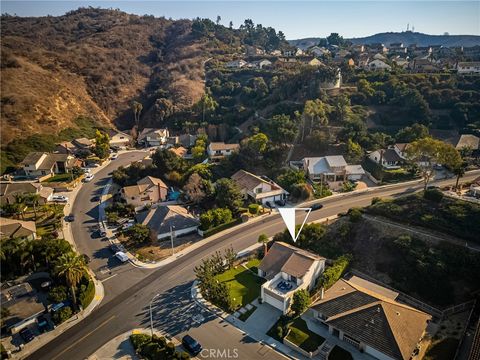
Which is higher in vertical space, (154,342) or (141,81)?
(141,81)

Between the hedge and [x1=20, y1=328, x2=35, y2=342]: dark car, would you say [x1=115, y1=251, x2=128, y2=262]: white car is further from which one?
[x1=20, y1=328, x2=35, y2=342]: dark car

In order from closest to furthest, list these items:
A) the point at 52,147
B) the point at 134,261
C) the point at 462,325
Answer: the point at 462,325
the point at 134,261
the point at 52,147

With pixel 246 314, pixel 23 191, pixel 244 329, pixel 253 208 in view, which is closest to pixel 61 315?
pixel 244 329

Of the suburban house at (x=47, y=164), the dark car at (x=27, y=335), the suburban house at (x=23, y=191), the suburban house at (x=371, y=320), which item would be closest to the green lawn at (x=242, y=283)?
the suburban house at (x=371, y=320)

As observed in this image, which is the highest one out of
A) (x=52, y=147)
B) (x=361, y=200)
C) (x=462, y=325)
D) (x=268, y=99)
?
(x=268, y=99)

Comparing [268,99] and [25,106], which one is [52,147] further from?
[268,99]

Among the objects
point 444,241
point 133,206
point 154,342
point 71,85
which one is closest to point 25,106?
point 71,85

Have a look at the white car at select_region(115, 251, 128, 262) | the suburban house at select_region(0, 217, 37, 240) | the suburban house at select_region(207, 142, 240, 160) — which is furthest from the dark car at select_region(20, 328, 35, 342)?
the suburban house at select_region(207, 142, 240, 160)
